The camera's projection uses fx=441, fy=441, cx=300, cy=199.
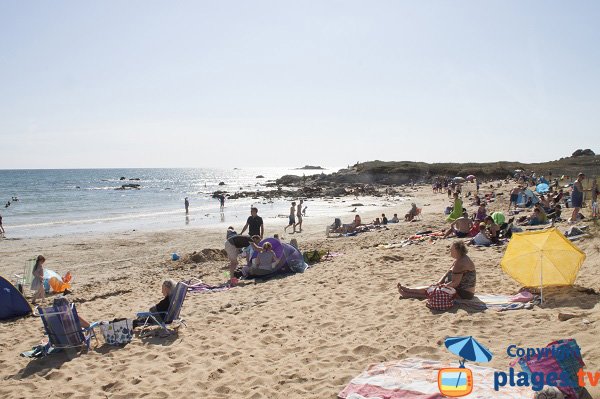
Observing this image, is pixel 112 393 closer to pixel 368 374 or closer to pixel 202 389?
pixel 202 389

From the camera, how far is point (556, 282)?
21.7 ft

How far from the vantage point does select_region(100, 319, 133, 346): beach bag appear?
638 cm

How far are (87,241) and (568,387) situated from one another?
65.8 ft

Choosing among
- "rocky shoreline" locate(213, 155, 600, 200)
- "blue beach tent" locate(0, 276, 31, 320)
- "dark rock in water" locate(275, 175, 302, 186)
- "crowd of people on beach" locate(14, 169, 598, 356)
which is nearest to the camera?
"crowd of people on beach" locate(14, 169, 598, 356)

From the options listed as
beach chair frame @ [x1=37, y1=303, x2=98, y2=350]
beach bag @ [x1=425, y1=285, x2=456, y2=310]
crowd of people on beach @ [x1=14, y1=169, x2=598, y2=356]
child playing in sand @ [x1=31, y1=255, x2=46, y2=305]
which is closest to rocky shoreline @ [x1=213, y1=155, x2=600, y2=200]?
Answer: crowd of people on beach @ [x1=14, y1=169, x2=598, y2=356]

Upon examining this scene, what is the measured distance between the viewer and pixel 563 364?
3586 millimetres

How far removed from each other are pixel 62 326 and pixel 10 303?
2.82 m

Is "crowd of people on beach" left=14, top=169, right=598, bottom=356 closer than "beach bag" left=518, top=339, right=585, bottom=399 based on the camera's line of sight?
No

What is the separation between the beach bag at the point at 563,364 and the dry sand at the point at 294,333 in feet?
0.94

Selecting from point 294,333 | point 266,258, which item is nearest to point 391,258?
point 266,258

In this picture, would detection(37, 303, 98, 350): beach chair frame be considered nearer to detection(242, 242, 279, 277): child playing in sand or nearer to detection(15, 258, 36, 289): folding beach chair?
detection(242, 242, 279, 277): child playing in sand

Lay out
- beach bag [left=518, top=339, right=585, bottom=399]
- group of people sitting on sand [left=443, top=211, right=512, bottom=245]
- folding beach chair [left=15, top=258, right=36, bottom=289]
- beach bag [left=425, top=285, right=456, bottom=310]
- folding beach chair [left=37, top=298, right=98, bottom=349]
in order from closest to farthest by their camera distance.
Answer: beach bag [left=518, top=339, right=585, bottom=399]
folding beach chair [left=37, top=298, right=98, bottom=349]
beach bag [left=425, top=285, right=456, bottom=310]
folding beach chair [left=15, top=258, right=36, bottom=289]
group of people sitting on sand [left=443, top=211, right=512, bottom=245]

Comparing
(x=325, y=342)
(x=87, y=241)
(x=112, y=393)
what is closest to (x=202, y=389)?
(x=112, y=393)

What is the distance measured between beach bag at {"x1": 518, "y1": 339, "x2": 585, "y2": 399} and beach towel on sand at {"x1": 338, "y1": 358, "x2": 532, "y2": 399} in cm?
27
